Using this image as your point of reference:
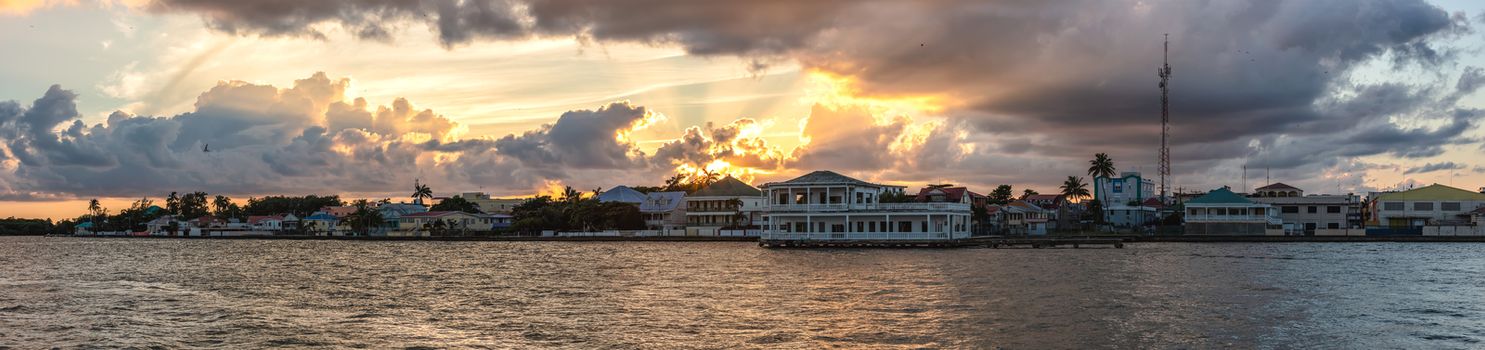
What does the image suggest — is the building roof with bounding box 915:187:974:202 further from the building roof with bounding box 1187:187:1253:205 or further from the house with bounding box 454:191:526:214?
the house with bounding box 454:191:526:214

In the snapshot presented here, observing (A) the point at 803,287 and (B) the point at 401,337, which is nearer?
(B) the point at 401,337

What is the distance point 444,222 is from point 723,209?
4945 cm

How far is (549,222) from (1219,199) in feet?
262

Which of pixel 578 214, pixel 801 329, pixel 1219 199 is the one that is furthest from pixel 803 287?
pixel 578 214

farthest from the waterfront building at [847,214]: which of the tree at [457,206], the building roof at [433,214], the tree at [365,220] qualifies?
the tree at [457,206]

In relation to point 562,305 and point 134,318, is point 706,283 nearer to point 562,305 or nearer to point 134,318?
point 562,305

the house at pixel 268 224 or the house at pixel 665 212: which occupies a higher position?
the house at pixel 665 212

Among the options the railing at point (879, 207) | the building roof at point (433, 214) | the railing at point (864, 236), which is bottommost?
the railing at point (864, 236)

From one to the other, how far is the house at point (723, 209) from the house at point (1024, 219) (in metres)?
29.9

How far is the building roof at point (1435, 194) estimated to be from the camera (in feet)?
359

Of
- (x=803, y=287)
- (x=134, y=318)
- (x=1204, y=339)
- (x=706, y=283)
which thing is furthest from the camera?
(x=706, y=283)

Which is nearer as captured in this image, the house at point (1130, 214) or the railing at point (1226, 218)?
the railing at point (1226, 218)

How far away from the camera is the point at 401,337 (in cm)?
2744

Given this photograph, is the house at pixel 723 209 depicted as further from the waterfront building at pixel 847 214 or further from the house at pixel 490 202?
the house at pixel 490 202
